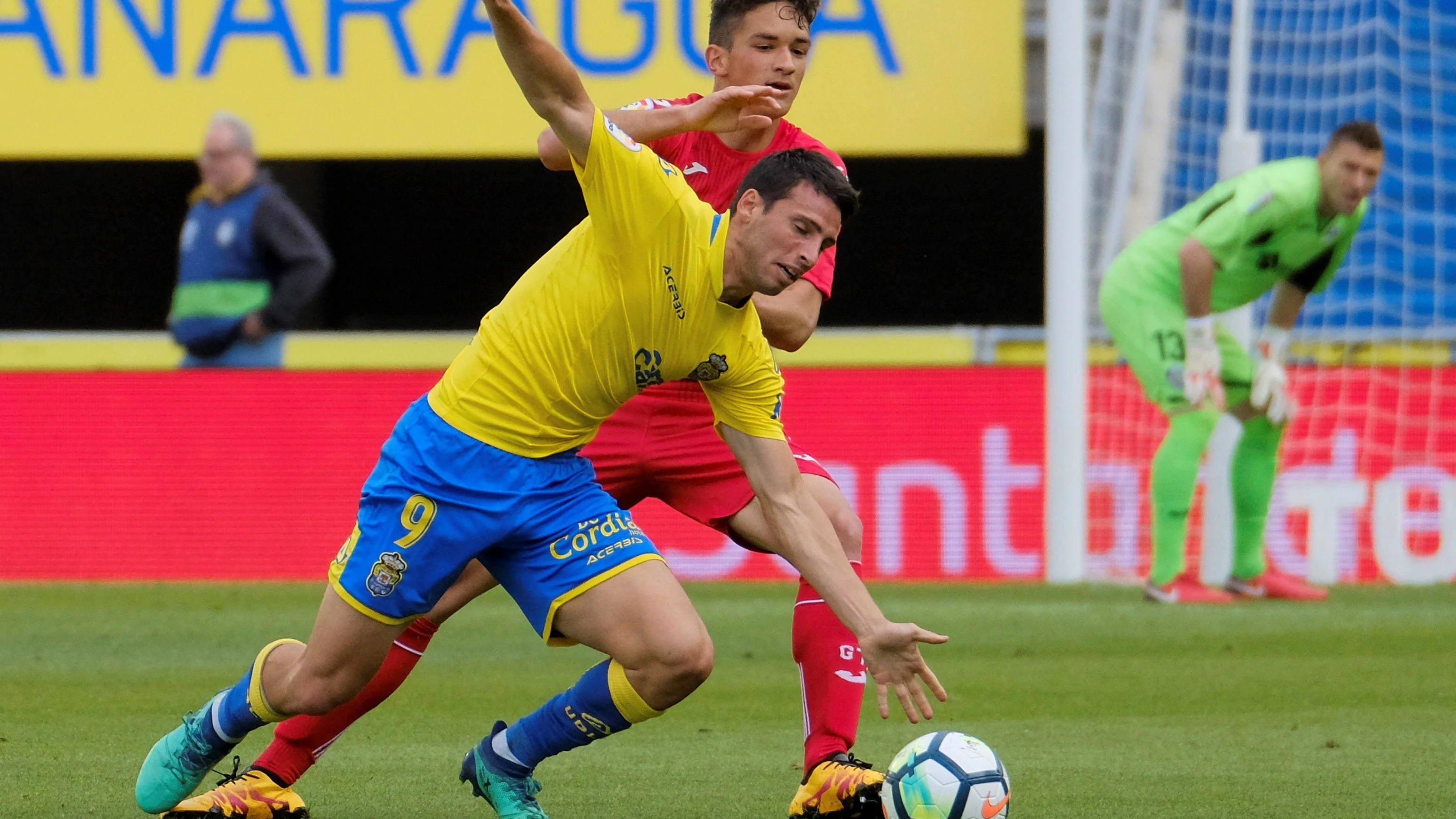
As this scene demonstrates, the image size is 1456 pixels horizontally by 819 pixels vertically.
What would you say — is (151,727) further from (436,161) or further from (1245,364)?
(436,161)

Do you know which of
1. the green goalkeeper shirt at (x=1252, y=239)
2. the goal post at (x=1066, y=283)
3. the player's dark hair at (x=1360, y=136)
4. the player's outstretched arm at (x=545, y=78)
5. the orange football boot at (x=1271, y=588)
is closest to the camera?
the player's outstretched arm at (x=545, y=78)

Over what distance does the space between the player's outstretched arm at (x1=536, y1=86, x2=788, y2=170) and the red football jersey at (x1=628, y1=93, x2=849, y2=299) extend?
0.45 meters

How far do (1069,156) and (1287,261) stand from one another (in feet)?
4.24

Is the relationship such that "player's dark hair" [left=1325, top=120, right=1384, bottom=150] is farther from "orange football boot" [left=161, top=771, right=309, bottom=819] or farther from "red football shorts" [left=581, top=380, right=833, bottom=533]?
"orange football boot" [left=161, top=771, right=309, bottom=819]

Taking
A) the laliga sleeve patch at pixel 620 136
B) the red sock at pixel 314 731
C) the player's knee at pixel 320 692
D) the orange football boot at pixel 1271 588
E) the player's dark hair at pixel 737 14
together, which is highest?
the player's dark hair at pixel 737 14

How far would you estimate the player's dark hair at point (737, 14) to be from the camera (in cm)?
437

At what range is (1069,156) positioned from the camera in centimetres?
904

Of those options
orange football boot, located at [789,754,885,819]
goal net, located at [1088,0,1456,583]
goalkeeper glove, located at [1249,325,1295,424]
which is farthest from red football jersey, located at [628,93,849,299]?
goal net, located at [1088,0,1456,583]

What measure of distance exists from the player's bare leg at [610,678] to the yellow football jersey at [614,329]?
34cm

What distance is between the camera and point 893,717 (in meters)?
5.64

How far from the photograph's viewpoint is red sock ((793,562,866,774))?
4133mm

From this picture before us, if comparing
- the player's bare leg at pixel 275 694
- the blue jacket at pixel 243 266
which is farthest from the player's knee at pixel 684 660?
the blue jacket at pixel 243 266

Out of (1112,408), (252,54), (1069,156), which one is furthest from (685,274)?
(252,54)

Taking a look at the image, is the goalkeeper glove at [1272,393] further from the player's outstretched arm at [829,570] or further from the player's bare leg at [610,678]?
the player's bare leg at [610,678]
